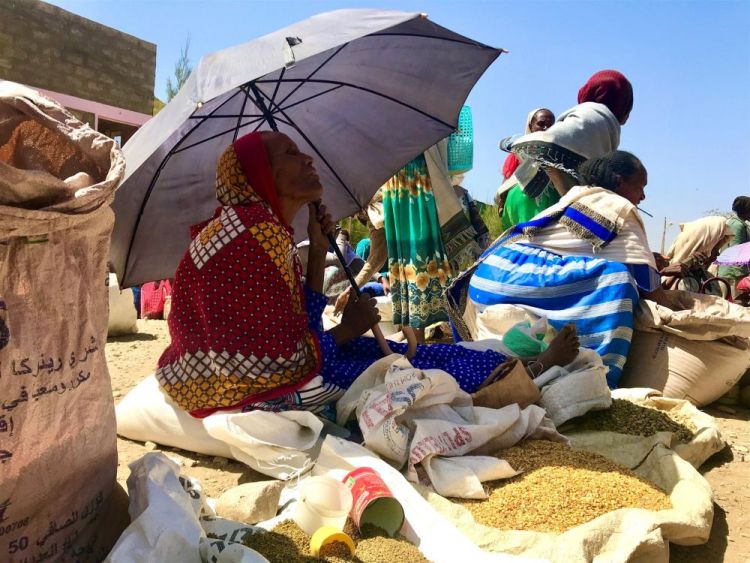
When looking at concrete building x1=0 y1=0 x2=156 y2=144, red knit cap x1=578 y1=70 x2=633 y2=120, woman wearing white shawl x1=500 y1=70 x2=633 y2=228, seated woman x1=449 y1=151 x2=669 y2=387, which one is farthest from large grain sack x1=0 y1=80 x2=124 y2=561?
concrete building x1=0 y1=0 x2=156 y2=144

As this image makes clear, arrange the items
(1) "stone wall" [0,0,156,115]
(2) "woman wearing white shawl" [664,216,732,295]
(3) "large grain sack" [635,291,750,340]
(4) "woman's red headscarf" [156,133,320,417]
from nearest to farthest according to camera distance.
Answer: (4) "woman's red headscarf" [156,133,320,417] → (3) "large grain sack" [635,291,750,340] → (2) "woman wearing white shawl" [664,216,732,295] → (1) "stone wall" [0,0,156,115]

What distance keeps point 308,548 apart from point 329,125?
271cm

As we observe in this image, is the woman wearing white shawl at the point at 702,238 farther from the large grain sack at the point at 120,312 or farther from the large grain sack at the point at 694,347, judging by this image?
the large grain sack at the point at 120,312

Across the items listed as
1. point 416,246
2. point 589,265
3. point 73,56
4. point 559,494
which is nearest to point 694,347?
point 589,265

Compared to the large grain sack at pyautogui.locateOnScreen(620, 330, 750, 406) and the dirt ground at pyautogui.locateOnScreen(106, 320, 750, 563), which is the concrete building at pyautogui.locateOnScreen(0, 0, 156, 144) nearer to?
the dirt ground at pyautogui.locateOnScreen(106, 320, 750, 563)

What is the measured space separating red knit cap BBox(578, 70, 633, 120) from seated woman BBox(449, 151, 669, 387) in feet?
3.11

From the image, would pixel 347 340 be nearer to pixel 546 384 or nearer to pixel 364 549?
pixel 546 384

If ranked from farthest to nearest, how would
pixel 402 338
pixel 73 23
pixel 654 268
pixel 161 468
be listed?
pixel 73 23
pixel 402 338
pixel 654 268
pixel 161 468

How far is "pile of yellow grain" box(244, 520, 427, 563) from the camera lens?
1.87m

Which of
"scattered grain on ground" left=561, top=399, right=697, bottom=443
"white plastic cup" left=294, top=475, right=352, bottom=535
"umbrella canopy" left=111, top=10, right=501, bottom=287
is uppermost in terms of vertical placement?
"umbrella canopy" left=111, top=10, right=501, bottom=287

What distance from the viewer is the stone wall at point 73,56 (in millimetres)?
11203

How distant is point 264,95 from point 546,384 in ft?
7.40

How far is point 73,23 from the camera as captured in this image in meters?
12.3

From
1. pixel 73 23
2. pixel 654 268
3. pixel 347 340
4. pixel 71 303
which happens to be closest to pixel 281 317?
pixel 347 340
